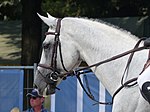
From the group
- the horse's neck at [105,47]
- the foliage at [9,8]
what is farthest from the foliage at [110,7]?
the horse's neck at [105,47]

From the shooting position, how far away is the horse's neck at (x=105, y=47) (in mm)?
4668

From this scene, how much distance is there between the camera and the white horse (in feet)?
14.6

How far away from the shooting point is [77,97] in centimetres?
806

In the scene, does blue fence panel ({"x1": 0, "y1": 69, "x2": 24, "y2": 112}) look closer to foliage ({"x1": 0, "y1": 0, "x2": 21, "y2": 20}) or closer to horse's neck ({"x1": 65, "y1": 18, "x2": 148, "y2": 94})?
horse's neck ({"x1": 65, "y1": 18, "x2": 148, "y2": 94})

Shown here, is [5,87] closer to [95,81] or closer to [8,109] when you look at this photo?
[8,109]

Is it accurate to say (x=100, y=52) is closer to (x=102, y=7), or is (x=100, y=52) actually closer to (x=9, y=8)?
(x=102, y=7)

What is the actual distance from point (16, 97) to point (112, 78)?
→ 395 centimetres

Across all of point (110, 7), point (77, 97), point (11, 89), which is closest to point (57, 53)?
point (77, 97)

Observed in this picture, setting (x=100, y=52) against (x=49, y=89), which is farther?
(x=49, y=89)

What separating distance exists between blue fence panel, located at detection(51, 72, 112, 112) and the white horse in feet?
8.69

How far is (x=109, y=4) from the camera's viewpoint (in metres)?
14.8

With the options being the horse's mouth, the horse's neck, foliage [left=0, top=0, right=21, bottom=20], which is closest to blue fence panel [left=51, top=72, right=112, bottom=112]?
the horse's mouth

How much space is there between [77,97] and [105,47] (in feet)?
11.1

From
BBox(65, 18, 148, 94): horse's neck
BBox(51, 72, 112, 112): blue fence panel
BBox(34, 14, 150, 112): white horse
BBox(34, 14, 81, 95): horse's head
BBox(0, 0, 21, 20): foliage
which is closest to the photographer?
BBox(34, 14, 150, 112): white horse
